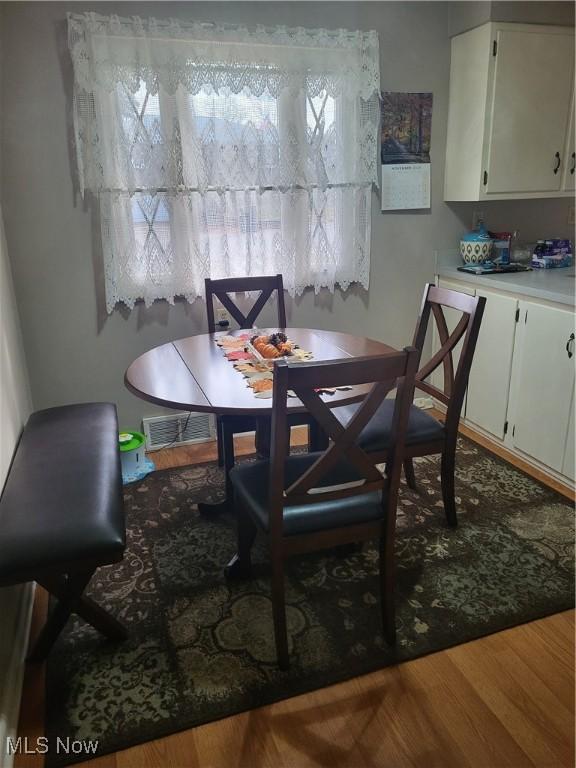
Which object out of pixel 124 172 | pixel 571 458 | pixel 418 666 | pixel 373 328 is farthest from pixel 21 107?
pixel 571 458

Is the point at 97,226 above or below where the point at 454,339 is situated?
above

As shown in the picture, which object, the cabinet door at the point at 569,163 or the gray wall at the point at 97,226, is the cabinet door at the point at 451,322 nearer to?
the gray wall at the point at 97,226

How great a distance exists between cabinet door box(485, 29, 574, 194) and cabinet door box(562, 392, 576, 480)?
136cm

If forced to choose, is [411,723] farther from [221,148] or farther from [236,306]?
[221,148]

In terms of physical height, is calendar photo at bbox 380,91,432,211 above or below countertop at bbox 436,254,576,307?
above

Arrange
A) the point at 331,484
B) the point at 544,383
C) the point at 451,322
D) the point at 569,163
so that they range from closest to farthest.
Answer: the point at 331,484 → the point at 544,383 → the point at 569,163 → the point at 451,322

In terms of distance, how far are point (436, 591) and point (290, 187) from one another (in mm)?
2121

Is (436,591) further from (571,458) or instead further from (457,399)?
(571,458)

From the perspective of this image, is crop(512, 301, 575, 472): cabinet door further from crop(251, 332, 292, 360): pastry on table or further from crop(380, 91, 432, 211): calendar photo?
crop(251, 332, 292, 360): pastry on table

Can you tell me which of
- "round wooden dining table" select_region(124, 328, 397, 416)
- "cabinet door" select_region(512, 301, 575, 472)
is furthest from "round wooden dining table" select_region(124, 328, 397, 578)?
"cabinet door" select_region(512, 301, 575, 472)

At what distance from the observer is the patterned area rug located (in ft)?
5.15

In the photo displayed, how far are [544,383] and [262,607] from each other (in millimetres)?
1708

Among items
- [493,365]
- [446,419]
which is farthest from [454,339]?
[493,365]

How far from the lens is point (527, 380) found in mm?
2762
